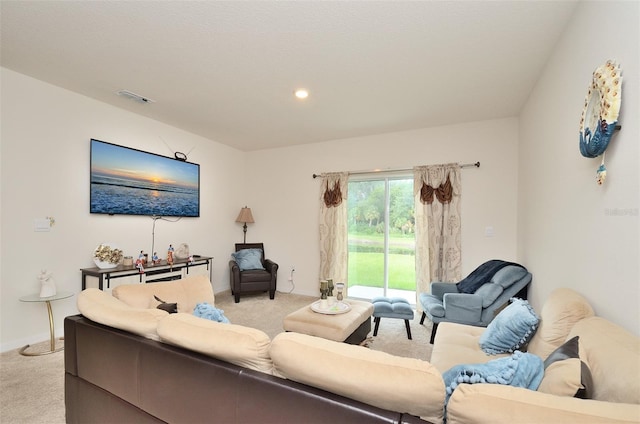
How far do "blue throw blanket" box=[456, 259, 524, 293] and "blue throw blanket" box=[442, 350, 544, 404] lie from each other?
2.25 meters

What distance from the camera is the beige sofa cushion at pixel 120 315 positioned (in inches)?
52.9

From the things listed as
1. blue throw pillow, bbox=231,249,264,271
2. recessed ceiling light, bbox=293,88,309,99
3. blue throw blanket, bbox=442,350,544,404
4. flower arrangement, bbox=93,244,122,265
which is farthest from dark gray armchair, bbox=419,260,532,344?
flower arrangement, bbox=93,244,122,265

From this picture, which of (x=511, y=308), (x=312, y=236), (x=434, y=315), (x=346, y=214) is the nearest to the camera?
(x=511, y=308)

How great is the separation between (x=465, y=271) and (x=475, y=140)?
185 cm

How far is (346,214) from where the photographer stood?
477 cm

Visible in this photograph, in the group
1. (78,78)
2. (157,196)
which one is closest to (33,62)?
(78,78)

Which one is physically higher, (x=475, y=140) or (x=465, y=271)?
(x=475, y=140)

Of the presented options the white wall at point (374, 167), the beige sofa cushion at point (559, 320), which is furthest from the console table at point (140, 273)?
the beige sofa cushion at point (559, 320)

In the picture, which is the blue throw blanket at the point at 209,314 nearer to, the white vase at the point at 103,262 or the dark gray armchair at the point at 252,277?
the white vase at the point at 103,262

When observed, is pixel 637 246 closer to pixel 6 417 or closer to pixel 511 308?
pixel 511 308

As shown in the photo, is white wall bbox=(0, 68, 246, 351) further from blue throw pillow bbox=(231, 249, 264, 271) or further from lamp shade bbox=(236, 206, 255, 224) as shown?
lamp shade bbox=(236, 206, 255, 224)

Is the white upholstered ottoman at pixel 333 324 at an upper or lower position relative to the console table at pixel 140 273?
lower

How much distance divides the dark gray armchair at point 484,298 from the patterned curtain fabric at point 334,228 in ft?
5.91

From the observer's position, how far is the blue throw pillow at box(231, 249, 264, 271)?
479cm
